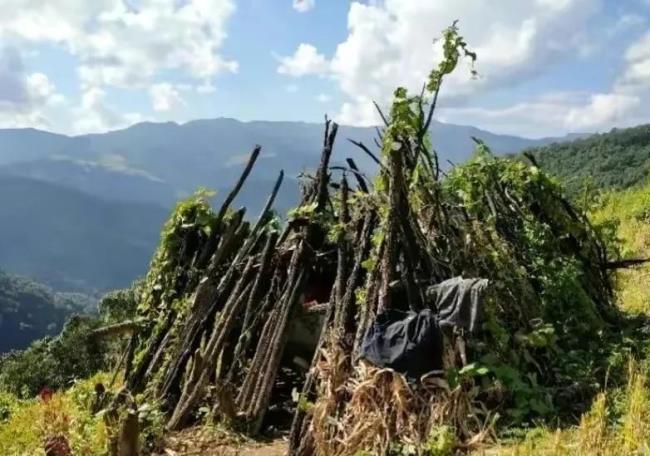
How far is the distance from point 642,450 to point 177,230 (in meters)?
5.93

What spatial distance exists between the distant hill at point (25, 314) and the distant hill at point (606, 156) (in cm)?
8228

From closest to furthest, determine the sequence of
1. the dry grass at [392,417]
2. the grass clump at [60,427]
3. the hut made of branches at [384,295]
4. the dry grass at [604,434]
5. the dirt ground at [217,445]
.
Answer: the dry grass at [604,434]
the dry grass at [392,417]
the hut made of branches at [384,295]
the dirt ground at [217,445]
the grass clump at [60,427]

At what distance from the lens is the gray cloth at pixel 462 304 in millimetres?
5305

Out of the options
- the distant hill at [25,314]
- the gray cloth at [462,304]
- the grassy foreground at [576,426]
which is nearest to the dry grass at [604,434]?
the grassy foreground at [576,426]

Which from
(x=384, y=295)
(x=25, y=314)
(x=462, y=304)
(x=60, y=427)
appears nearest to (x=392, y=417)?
(x=462, y=304)

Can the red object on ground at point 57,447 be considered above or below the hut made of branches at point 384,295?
below

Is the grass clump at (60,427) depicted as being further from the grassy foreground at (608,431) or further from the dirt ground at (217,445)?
the grassy foreground at (608,431)

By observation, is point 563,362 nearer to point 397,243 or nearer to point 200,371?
point 397,243

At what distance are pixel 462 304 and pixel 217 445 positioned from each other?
93.8 inches

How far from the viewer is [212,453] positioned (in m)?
5.75

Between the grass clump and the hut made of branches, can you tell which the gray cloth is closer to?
the hut made of branches

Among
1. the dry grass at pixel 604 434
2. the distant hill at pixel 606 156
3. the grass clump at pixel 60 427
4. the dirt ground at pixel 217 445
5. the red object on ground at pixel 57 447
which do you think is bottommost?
the grass clump at pixel 60 427

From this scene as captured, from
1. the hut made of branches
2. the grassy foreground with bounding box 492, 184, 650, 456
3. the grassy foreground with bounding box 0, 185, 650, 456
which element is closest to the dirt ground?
the hut made of branches

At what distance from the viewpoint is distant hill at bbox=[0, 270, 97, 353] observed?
107438mm
